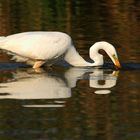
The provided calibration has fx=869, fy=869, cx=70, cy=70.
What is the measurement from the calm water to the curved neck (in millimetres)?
143

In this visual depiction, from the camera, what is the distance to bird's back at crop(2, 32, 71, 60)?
1658 centimetres

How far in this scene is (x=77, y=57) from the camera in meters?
17.1

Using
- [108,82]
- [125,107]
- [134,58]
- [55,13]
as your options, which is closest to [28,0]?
[55,13]

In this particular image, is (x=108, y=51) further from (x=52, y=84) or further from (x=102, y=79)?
(x=52, y=84)

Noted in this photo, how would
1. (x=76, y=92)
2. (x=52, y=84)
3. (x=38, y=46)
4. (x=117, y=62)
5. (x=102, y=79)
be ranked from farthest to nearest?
(x=117, y=62)
(x=38, y=46)
(x=102, y=79)
(x=52, y=84)
(x=76, y=92)

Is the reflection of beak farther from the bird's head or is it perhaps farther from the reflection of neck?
the reflection of neck

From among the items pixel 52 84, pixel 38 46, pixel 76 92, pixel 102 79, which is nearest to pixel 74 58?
pixel 38 46

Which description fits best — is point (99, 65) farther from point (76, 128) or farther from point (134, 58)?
point (76, 128)

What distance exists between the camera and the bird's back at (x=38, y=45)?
653 inches

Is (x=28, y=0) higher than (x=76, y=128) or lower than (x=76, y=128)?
lower

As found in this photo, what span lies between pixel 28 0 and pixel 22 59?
12429 millimetres

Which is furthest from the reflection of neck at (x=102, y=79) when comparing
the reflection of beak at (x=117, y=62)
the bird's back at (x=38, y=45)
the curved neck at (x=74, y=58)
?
the bird's back at (x=38, y=45)

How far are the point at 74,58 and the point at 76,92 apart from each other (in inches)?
125

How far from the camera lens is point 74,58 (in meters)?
17.1
